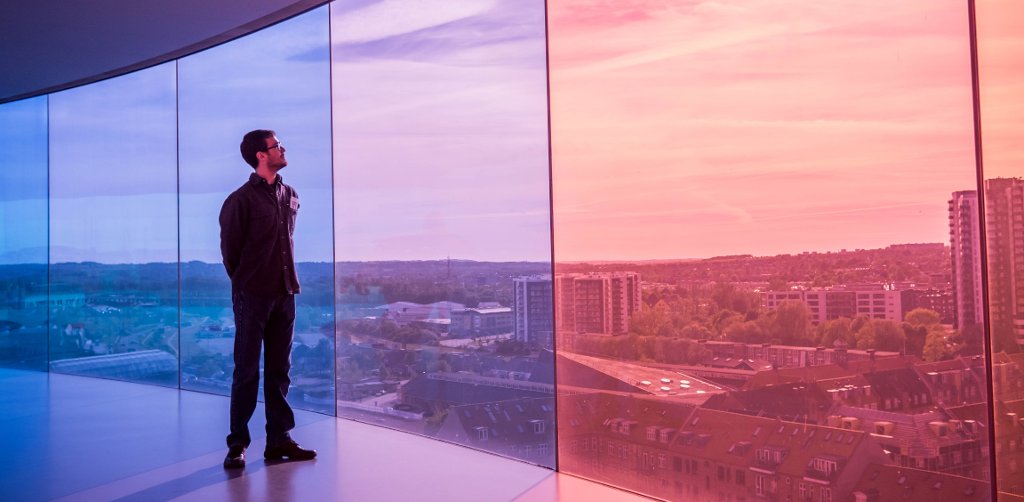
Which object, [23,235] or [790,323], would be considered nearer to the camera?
[790,323]

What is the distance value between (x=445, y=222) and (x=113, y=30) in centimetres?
289

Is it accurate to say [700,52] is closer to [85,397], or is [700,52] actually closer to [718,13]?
[718,13]

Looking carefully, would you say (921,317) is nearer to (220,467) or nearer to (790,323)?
(790,323)

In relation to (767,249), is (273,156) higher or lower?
higher

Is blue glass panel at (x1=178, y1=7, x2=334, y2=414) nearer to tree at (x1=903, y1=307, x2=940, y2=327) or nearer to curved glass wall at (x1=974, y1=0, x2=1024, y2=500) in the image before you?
tree at (x1=903, y1=307, x2=940, y2=327)

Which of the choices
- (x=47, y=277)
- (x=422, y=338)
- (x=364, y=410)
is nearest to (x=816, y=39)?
(x=422, y=338)

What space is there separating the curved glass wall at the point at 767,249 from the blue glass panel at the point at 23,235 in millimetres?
6167

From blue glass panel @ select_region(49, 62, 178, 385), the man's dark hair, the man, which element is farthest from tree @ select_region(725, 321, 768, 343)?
blue glass panel @ select_region(49, 62, 178, 385)

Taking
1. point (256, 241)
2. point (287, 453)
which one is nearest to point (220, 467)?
point (287, 453)

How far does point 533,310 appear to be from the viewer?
3.62 m

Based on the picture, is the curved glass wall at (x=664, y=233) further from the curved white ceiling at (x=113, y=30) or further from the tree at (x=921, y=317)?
the curved white ceiling at (x=113, y=30)

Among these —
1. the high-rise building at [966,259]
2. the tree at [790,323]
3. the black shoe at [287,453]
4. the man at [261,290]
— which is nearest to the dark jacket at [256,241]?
the man at [261,290]

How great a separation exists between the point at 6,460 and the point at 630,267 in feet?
10.2

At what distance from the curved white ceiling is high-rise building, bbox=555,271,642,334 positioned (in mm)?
2514
